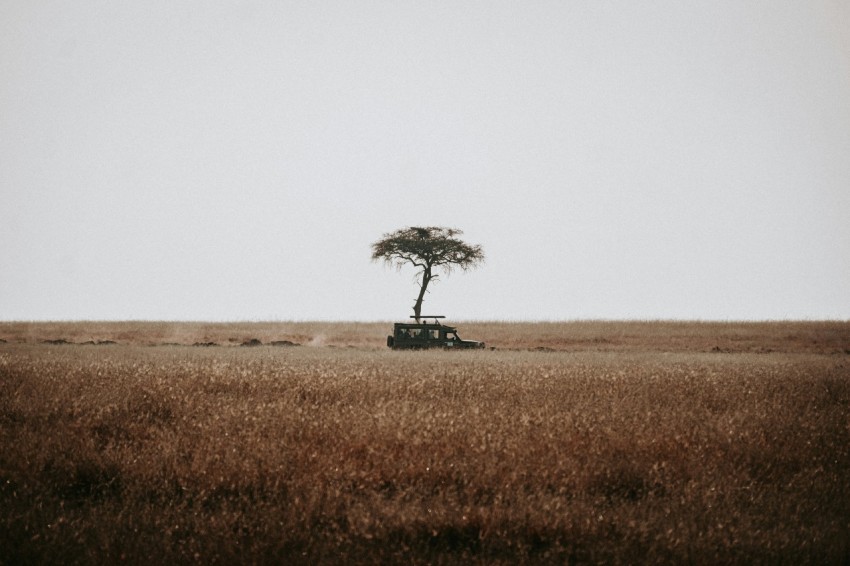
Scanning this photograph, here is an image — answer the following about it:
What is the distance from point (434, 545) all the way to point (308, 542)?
95 centimetres

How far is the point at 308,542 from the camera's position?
4.13m

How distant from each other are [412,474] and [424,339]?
69.7ft

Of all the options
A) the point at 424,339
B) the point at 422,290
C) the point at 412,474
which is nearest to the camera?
the point at 412,474

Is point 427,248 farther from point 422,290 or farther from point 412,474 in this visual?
point 412,474

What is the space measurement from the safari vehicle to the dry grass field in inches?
643

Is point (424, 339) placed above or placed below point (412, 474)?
above

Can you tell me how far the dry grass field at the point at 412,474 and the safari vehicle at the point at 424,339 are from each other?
1632 cm

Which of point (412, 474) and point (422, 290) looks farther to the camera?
point (422, 290)

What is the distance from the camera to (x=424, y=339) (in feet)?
87.1

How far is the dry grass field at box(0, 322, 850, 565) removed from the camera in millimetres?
4145

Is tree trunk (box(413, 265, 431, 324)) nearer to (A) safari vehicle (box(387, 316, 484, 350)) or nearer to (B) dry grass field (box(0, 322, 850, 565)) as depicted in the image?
(A) safari vehicle (box(387, 316, 484, 350))

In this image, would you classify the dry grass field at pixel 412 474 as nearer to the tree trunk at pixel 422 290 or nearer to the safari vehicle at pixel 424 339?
the safari vehicle at pixel 424 339

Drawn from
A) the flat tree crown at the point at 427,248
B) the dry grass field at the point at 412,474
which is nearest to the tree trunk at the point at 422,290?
the flat tree crown at the point at 427,248

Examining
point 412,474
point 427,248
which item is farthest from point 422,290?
point 412,474
